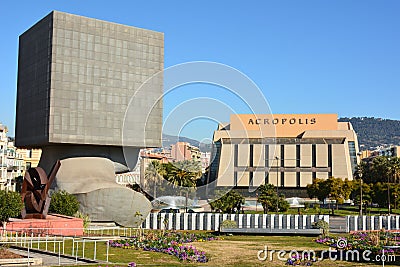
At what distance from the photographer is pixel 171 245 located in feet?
72.8

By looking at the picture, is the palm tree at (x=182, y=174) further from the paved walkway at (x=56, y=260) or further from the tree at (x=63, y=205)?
the paved walkway at (x=56, y=260)

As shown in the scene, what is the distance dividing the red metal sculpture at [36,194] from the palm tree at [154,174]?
136 ft

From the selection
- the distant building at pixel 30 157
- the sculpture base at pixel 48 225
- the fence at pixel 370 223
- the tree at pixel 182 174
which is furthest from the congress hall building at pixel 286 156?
the sculpture base at pixel 48 225

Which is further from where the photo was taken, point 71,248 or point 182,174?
point 182,174

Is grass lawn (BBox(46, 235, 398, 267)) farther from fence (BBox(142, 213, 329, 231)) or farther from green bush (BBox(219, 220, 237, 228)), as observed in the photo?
fence (BBox(142, 213, 329, 231))

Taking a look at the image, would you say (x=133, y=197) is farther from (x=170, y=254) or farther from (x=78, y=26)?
(x=170, y=254)

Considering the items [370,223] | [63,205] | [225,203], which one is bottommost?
[370,223]

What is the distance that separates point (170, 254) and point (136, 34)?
1427 inches

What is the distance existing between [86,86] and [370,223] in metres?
26.8

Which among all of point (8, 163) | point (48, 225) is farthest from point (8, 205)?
point (8, 163)

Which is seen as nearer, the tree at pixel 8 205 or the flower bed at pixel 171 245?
the flower bed at pixel 171 245

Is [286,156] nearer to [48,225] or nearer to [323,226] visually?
[323,226]

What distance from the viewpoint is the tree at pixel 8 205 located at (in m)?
28.9

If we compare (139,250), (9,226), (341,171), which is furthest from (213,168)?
(139,250)
